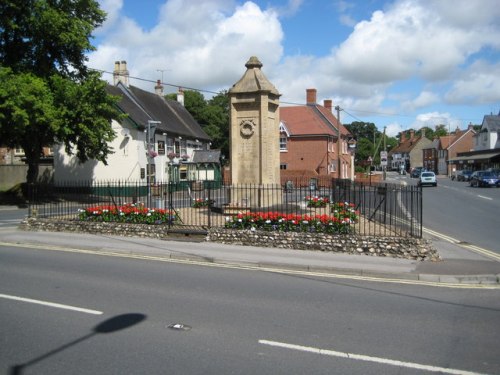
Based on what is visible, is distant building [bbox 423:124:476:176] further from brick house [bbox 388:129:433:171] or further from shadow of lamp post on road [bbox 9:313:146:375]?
shadow of lamp post on road [bbox 9:313:146:375]

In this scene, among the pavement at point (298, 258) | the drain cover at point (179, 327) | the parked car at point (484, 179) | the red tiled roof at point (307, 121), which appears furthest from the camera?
the red tiled roof at point (307, 121)

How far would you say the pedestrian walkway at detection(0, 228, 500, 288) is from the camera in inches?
397

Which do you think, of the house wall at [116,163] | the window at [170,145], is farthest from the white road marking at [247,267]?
the window at [170,145]

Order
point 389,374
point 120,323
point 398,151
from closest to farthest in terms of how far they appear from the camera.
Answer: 1. point 389,374
2. point 120,323
3. point 398,151

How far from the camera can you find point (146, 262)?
11.7 metres

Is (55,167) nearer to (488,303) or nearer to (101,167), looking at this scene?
(101,167)

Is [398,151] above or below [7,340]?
above

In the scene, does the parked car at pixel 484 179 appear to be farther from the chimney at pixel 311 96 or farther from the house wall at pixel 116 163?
the house wall at pixel 116 163

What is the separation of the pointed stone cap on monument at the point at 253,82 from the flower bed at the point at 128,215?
5.49 meters

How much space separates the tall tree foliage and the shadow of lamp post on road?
22.2m

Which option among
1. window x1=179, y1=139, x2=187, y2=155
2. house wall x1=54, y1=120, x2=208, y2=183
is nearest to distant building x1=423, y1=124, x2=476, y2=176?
window x1=179, y1=139, x2=187, y2=155

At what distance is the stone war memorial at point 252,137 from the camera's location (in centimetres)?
1789

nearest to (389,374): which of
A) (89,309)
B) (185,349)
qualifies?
(185,349)

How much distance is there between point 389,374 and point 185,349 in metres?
2.31
